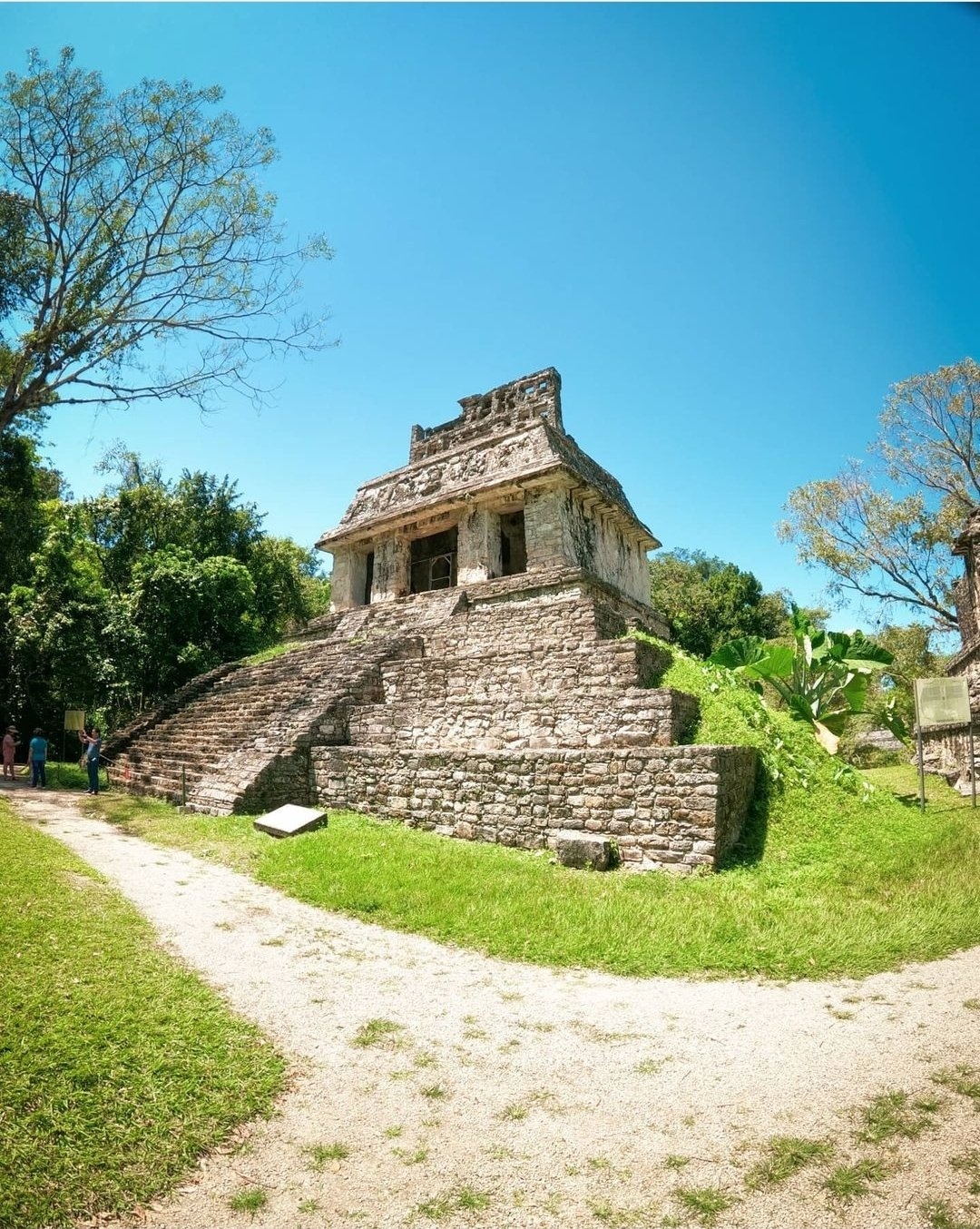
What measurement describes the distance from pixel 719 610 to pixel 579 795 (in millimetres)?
23058

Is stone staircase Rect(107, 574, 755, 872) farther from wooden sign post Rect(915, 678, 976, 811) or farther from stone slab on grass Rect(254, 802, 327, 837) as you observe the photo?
wooden sign post Rect(915, 678, 976, 811)

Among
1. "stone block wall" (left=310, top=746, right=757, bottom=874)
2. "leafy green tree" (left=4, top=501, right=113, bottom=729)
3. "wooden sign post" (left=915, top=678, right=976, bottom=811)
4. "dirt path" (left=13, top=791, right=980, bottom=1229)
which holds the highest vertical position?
"leafy green tree" (left=4, top=501, right=113, bottom=729)

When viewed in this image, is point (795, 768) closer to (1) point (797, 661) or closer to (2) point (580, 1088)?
(1) point (797, 661)

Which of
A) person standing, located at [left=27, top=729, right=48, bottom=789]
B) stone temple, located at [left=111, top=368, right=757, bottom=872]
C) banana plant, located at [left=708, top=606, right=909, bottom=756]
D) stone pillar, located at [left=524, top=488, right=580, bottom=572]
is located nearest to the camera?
stone temple, located at [left=111, top=368, right=757, bottom=872]

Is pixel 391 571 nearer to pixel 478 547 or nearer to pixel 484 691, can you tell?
pixel 478 547

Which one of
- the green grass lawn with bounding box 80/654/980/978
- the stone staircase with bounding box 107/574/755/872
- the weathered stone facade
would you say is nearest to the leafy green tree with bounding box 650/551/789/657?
the weathered stone facade

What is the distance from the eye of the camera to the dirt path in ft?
6.97

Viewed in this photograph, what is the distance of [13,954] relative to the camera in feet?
12.0

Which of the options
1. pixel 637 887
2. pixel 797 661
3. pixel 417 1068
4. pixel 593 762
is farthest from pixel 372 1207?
pixel 797 661

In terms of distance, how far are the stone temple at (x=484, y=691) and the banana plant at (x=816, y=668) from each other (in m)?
2.21

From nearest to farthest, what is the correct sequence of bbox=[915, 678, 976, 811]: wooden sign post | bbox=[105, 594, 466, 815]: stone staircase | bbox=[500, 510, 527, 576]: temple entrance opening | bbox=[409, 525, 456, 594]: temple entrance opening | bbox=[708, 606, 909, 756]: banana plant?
bbox=[915, 678, 976, 811]: wooden sign post → bbox=[105, 594, 466, 815]: stone staircase → bbox=[708, 606, 909, 756]: banana plant → bbox=[409, 525, 456, 594]: temple entrance opening → bbox=[500, 510, 527, 576]: temple entrance opening

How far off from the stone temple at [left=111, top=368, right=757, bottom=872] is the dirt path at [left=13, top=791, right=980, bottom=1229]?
2.44m

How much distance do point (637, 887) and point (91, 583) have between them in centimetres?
1923

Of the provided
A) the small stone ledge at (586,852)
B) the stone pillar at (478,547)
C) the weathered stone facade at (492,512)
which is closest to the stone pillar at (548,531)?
the weathered stone facade at (492,512)
